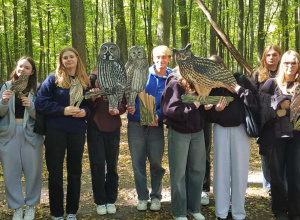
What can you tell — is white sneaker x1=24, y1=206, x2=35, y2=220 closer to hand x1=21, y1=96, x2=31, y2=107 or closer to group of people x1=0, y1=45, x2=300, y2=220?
group of people x1=0, y1=45, x2=300, y2=220

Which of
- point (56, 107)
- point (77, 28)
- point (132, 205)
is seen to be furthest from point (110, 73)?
point (77, 28)

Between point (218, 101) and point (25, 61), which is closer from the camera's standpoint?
point (218, 101)

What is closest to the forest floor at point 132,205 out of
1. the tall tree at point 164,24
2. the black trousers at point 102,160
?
the black trousers at point 102,160

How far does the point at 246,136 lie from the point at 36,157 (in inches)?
106

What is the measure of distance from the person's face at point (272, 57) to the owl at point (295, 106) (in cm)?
88

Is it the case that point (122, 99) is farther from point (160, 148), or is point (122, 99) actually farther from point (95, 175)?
point (95, 175)

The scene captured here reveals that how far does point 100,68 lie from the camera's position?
3.70 m

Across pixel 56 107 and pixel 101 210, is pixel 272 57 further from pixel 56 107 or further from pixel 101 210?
pixel 101 210

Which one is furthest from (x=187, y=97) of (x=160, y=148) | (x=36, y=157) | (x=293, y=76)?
(x=36, y=157)

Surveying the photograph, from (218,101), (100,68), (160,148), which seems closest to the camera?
(218,101)

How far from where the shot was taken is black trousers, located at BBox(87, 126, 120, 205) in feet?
12.6

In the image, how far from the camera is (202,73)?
3457mm

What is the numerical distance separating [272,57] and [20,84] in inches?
140

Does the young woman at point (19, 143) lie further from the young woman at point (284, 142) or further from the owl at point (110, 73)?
the young woman at point (284, 142)
